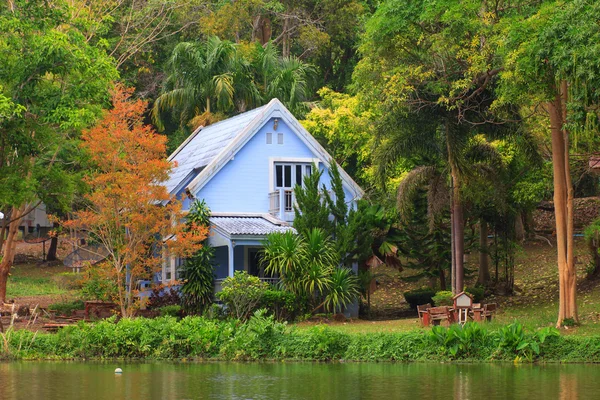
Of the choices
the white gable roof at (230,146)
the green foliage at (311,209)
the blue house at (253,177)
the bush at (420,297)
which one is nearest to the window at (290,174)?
the blue house at (253,177)

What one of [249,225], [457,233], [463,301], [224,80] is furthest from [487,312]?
[224,80]

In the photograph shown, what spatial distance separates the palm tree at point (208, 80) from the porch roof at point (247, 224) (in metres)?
9.78

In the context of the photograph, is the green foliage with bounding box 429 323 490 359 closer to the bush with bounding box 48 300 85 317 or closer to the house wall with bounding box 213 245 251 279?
the house wall with bounding box 213 245 251 279

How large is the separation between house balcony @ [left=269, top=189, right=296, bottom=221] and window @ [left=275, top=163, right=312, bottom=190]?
0.46 meters

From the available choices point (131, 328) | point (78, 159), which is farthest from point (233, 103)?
point (131, 328)

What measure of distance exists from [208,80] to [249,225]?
42.1ft

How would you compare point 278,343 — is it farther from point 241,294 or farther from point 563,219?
point 563,219

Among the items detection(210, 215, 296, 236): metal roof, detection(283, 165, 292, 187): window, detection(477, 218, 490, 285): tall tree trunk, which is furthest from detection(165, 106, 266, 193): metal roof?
detection(477, 218, 490, 285): tall tree trunk

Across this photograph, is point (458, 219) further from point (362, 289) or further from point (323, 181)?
point (323, 181)

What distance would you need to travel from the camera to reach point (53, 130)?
3116 cm

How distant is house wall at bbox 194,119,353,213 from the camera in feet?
116

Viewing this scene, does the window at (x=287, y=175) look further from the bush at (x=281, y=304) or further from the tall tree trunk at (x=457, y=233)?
the tall tree trunk at (x=457, y=233)

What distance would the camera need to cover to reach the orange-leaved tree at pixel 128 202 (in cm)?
3092

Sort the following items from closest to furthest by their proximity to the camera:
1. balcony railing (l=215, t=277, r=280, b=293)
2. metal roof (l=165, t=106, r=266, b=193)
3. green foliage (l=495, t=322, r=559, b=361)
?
green foliage (l=495, t=322, r=559, b=361), balcony railing (l=215, t=277, r=280, b=293), metal roof (l=165, t=106, r=266, b=193)
